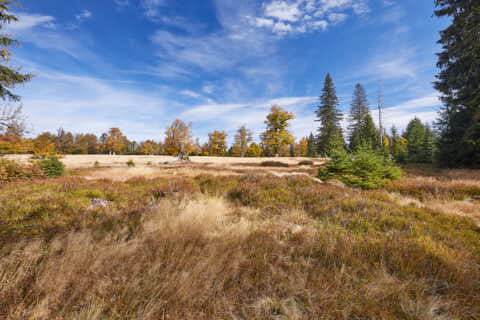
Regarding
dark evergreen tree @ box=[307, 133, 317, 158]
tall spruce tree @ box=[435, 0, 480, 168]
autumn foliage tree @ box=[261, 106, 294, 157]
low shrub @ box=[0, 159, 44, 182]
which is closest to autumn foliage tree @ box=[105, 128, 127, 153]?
autumn foliage tree @ box=[261, 106, 294, 157]

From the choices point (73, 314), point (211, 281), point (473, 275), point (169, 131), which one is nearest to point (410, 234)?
point (473, 275)

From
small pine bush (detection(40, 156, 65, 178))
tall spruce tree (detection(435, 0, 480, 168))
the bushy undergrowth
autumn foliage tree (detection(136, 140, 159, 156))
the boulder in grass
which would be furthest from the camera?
autumn foliage tree (detection(136, 140, 159, 156))

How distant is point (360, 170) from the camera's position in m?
8.38

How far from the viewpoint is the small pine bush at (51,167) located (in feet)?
31.4

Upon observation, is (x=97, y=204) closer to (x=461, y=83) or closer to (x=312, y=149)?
(x=461, y=83)

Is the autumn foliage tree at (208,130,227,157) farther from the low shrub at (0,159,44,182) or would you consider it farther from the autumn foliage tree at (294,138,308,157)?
the low shrub at (0,159,44,182)

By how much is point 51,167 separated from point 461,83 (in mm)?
28931

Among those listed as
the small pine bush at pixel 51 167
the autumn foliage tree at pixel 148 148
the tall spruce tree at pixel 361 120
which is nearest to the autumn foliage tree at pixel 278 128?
the tall spruce tree at pixel 361 120

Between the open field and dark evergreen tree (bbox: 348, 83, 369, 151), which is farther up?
dark evergreen tree (bbox: 348, 83, 369, 151)

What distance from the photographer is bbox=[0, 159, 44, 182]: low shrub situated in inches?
305

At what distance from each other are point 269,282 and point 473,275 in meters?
2.68

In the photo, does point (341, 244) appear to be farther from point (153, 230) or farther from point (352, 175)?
point (352, 175)

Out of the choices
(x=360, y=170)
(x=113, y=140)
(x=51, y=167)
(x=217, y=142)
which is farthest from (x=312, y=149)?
(x=113, y=140)

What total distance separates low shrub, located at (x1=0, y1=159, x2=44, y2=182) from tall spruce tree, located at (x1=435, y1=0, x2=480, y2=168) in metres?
26.0
